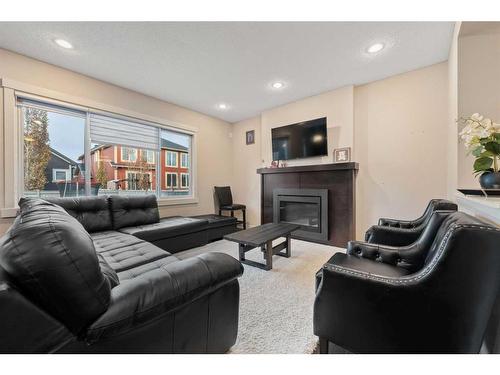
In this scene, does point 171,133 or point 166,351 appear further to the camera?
point 171,133

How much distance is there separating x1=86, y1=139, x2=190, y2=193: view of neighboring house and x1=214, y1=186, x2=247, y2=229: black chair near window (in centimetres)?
72

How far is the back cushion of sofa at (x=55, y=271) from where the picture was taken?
0.66 m

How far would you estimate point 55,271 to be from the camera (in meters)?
0.67

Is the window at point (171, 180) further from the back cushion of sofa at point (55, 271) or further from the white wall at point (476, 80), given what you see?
the white wall at point (476, 80)

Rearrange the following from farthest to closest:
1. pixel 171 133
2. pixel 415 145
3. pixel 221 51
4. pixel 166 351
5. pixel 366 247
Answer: pixel 171 133
pixel 415 145
pixel 221 51
pixel 366 247
pixel 166 351

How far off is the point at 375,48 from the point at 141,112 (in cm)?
351

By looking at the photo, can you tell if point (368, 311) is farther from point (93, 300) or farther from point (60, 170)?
point (60, 170)

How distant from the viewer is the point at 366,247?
→ 1647 millimetres

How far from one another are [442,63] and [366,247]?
2751mm

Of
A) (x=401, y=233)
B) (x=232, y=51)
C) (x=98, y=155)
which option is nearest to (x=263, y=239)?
(x=401, y=233)

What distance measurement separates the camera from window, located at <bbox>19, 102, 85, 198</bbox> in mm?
2566

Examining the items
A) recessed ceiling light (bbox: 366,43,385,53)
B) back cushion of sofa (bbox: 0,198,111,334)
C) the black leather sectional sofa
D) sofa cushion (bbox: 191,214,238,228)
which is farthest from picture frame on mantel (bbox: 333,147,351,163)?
back cushion of sofa (bbox: 0,198,111,334)

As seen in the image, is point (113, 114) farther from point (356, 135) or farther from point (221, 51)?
point (356, 135)
